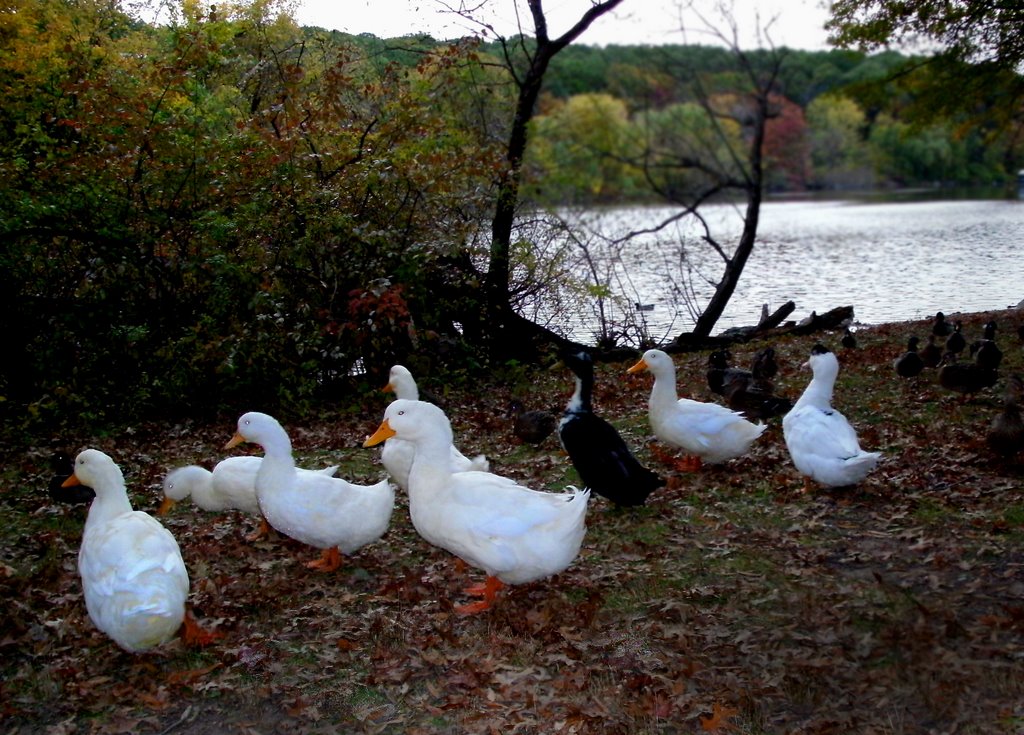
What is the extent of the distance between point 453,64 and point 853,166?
33.0 meters

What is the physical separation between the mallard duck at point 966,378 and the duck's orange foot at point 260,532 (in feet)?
22.4

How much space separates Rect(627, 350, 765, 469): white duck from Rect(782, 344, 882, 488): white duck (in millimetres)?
471

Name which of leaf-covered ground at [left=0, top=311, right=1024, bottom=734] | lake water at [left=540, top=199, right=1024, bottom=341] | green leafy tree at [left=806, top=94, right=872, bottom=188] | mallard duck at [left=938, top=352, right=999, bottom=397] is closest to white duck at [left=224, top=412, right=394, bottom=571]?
leaf-covered ground at [left=0, top=311, right=1024, bottom=734]

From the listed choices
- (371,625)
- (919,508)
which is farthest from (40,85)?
(919,508)

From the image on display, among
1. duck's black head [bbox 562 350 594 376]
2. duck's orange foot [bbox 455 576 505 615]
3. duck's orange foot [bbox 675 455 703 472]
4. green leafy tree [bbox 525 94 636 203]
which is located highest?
green leafy tree [bbox 525 94 636 203]

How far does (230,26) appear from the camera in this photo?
1391 cm

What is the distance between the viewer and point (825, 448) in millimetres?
6676

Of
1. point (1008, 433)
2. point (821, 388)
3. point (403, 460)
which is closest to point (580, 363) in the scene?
point (403, 460)

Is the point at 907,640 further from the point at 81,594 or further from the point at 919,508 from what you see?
the point at 81,594

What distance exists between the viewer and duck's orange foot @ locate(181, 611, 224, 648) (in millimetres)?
5141

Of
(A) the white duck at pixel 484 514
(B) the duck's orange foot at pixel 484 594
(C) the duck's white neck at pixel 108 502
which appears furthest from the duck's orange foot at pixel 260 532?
(B) the duck's orange foot at pixel 484 594

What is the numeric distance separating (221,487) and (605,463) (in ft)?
9.57

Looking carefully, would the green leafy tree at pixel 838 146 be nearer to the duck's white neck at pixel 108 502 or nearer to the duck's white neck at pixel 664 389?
the duck's white neck at pixel 664 389

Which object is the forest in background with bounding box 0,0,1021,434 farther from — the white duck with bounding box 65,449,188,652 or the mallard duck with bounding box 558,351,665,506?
the white duck with bounding box 65,449,188,652
